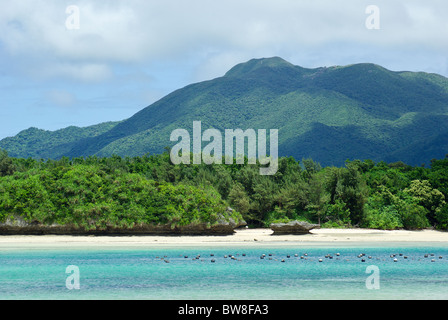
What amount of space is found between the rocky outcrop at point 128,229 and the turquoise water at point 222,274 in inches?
190

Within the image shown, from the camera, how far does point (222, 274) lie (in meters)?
21.5

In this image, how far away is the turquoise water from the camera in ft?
56.6

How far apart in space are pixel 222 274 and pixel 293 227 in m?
14.2

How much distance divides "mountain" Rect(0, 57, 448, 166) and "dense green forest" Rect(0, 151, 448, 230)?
6263cm

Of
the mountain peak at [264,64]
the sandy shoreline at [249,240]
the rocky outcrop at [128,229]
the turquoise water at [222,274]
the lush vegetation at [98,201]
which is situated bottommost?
the turquoise water at [222,274]

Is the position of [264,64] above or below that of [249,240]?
above

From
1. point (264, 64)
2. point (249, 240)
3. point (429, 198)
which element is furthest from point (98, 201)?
point (264, 64)

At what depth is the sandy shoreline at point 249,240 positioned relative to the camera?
1200 inches

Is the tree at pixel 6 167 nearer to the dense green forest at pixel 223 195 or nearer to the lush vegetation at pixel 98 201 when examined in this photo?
the dense green forest at pixel 223 195

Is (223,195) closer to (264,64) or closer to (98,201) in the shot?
(98,201)

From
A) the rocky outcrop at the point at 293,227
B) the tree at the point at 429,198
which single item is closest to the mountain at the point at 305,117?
the tree at the point at 429,198
